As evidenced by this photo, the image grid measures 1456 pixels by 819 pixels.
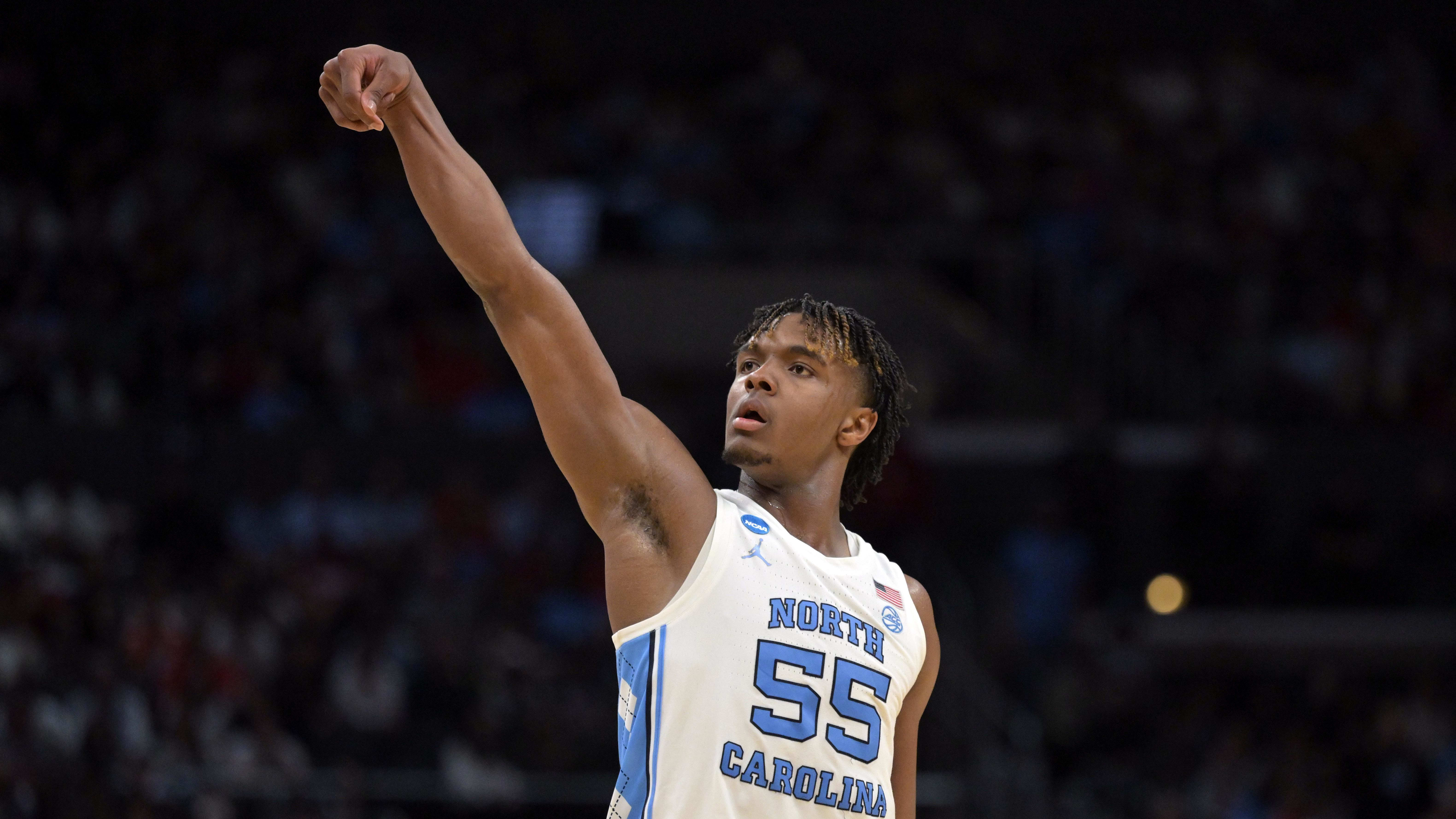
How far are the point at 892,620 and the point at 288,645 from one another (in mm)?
7955

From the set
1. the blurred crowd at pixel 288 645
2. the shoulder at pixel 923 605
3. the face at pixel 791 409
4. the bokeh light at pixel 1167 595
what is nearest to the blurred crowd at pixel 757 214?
the blurred crowd at pixel 288 645

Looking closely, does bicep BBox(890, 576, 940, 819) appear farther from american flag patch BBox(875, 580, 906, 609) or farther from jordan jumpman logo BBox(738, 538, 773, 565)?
jordan jumpman logo BBox(738, 538, 773, 565)

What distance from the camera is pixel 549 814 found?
33.6ft

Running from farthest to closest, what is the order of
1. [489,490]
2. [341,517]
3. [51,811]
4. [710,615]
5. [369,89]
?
[489,490]
[341,517]
[51,811]
[710,615]
[369,89]

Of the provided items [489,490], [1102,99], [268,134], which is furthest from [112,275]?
[1102,99]

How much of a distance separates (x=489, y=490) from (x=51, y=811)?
4696mm

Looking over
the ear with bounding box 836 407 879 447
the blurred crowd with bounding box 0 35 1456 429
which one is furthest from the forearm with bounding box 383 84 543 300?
the blurred crowd with bounding box 0 35 1456 429

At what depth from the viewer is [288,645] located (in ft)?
36.9

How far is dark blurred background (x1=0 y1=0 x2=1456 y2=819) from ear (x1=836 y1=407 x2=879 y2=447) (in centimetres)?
642

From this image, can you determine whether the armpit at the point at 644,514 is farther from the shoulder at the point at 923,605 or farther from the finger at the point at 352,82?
the finger at the point at 352,82

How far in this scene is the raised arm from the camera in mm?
3541

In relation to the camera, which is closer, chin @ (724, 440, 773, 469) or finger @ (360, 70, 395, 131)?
finger @ (360, 70, 395, 131)

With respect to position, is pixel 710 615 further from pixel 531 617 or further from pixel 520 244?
pixel 531 617

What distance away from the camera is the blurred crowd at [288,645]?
404 inches
